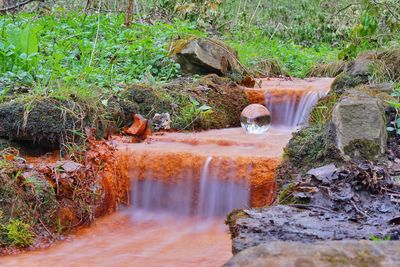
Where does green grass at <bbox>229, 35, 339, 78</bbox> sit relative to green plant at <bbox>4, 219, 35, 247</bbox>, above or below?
above

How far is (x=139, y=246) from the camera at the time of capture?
3955 millimetres

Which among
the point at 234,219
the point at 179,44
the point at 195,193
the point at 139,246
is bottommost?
the point at 139,246

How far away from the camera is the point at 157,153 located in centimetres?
486

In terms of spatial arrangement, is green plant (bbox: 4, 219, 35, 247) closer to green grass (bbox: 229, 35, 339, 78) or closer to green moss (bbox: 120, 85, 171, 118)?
green moss (bbox: 120, 85, 171, 118)

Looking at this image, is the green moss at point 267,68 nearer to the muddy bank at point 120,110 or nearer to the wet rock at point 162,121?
the muddy bank at point 120,110

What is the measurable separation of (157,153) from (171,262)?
1472 millimetres

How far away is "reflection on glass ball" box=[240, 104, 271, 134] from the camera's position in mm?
5961

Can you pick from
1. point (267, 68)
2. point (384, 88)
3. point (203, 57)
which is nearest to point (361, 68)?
point (384, 88)

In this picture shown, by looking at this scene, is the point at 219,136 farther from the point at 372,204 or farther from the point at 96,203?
the point at 372,204

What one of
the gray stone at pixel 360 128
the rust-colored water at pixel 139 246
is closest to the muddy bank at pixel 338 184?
the gray stone at pixel 360 128

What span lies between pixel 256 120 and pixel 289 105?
1086 millimetres

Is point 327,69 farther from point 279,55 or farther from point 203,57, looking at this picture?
point 203,57

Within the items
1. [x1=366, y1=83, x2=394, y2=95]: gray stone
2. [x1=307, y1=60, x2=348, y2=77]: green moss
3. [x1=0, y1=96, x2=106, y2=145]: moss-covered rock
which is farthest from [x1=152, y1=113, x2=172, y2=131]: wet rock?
[x1=307, y1=60, x2=348, y2=77]: green moss

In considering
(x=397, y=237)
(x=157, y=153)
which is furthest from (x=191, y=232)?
(x=397, y=237)
